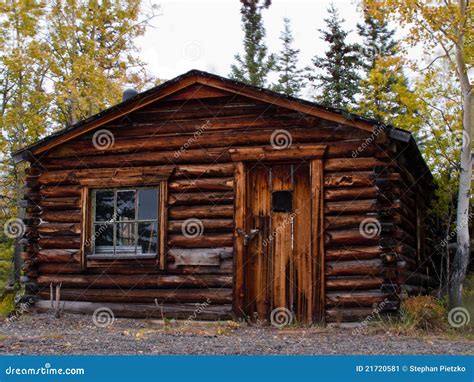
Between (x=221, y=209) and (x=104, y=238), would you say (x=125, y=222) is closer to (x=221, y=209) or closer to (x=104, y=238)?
(x=104, y=238)

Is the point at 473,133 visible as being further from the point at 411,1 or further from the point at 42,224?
the point at 42,224

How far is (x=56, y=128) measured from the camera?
89.0ft

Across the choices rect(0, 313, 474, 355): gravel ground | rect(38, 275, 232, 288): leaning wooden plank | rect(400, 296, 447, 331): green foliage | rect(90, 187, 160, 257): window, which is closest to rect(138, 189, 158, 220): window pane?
rect(90, 187, 160, 257): window

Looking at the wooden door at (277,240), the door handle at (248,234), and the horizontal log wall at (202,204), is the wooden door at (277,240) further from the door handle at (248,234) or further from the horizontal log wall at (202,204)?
the horizontal log wall at (202,204)

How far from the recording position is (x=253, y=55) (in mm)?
40000

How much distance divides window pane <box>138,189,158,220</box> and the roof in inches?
65.3

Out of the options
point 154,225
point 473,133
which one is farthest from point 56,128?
point 473,133

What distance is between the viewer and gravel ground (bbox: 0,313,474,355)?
844 cm

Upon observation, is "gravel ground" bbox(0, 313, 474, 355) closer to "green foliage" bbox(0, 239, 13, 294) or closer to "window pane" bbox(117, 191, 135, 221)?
"window pane" bbox(117, 191, 135, 221)

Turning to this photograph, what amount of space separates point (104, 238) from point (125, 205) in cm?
81

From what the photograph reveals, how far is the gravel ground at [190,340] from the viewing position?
8435 millimetres

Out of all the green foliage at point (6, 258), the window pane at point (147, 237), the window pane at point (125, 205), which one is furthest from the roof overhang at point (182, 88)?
the green foliage at point (6, 258)

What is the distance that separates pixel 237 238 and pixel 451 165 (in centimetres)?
815

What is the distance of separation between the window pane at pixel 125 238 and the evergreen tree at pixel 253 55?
27076mm
